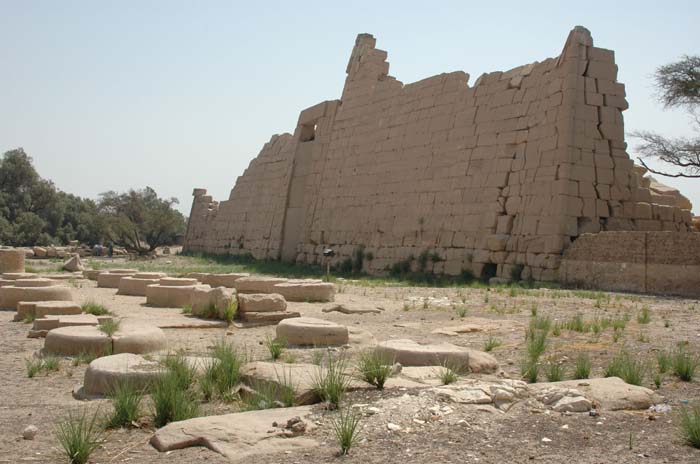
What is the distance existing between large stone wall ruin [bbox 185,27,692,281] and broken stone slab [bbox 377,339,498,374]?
8.60 meters

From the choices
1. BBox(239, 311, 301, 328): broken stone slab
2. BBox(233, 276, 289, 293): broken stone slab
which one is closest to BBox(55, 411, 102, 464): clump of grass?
BBox(239, 311, 301, 328): broken stone slab

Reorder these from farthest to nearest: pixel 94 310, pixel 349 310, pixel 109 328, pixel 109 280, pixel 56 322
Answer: pixel 109 280 < pixel 349 310 < pixel 94 310 < pixel 56 322 < pixel 109 328

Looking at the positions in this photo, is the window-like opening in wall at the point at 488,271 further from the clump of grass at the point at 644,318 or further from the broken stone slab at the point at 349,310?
the clump of grass at the point at 644,318

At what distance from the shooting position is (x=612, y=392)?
5004 millimetres

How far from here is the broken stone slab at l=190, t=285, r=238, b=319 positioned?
380 inches

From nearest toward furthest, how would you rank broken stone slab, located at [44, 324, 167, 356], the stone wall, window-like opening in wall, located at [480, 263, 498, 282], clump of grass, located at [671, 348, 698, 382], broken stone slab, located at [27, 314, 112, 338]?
1. clump of grass, located at [671, 348, 698, 382]
2. broken stone slab, located at [44, 324, 167, 356]
3. broken stone slab, located at [27, 314, 112, 338]
4. the stone wall
5. window-like opening in wall, located at [480, 263, 498, 282]

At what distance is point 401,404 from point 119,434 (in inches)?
69.0

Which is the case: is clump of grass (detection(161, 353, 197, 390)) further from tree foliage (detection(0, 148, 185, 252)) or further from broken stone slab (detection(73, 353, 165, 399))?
tree foliage (detection(0, 148, 185, 252))

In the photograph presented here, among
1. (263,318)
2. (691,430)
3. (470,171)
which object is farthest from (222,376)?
(470,171)

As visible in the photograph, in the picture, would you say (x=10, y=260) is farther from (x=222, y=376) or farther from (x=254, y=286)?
(x=222, y=376)

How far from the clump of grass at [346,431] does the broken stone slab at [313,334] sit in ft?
10.5

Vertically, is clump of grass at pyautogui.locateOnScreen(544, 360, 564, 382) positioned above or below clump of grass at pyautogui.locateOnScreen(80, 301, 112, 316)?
above

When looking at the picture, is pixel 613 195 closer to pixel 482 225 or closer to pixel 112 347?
pixel 482 225

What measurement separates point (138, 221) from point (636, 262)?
109 ft
